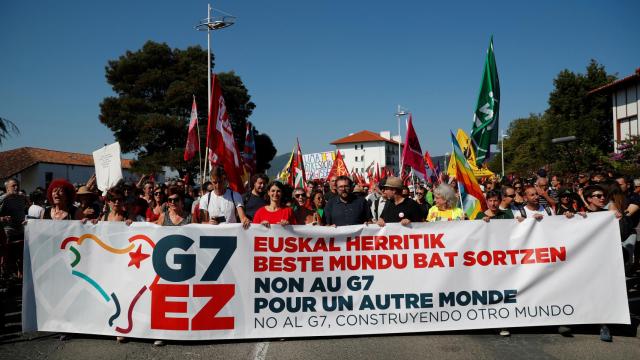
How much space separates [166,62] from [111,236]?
42448 millimetres

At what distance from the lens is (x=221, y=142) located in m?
6.47

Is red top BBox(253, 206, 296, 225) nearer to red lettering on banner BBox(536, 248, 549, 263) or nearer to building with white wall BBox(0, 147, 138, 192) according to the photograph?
red lettering on banner BBox(536, 248, 549, 263)

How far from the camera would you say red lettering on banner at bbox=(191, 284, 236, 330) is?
4.63 meters

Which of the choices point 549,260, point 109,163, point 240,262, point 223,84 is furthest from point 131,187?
point 223,84

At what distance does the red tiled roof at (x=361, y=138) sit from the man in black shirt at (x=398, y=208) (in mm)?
110535

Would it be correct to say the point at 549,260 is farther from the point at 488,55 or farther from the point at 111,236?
the point at 111,236

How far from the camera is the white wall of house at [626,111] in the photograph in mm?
24719

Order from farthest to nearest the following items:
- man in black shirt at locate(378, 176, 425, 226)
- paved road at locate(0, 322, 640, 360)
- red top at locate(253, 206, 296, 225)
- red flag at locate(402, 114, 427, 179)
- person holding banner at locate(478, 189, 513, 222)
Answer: red flag at locate(402, 114, 427, 179) < man in black shirt at locate(378, 176, 425, 226) < person holding banner at locate(478, 189, 513, 222) < red top at locate(253, 206, 296, 225) < paved road at locate(0, 322, 640, 360)

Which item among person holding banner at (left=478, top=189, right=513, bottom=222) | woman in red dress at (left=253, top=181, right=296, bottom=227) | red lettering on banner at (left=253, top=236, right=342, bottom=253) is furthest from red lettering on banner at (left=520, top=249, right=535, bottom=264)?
woman in red dress at (left=253, top=181, right=296, bottom=227)

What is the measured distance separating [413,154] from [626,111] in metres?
21.5

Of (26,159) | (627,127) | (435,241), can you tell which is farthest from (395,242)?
(26,159)

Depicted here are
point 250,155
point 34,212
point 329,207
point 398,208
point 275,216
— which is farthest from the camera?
point 250,155

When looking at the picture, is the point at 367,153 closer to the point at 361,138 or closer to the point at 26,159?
the point at 361,138

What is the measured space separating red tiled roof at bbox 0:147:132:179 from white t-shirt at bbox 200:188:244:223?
52.6 metres
